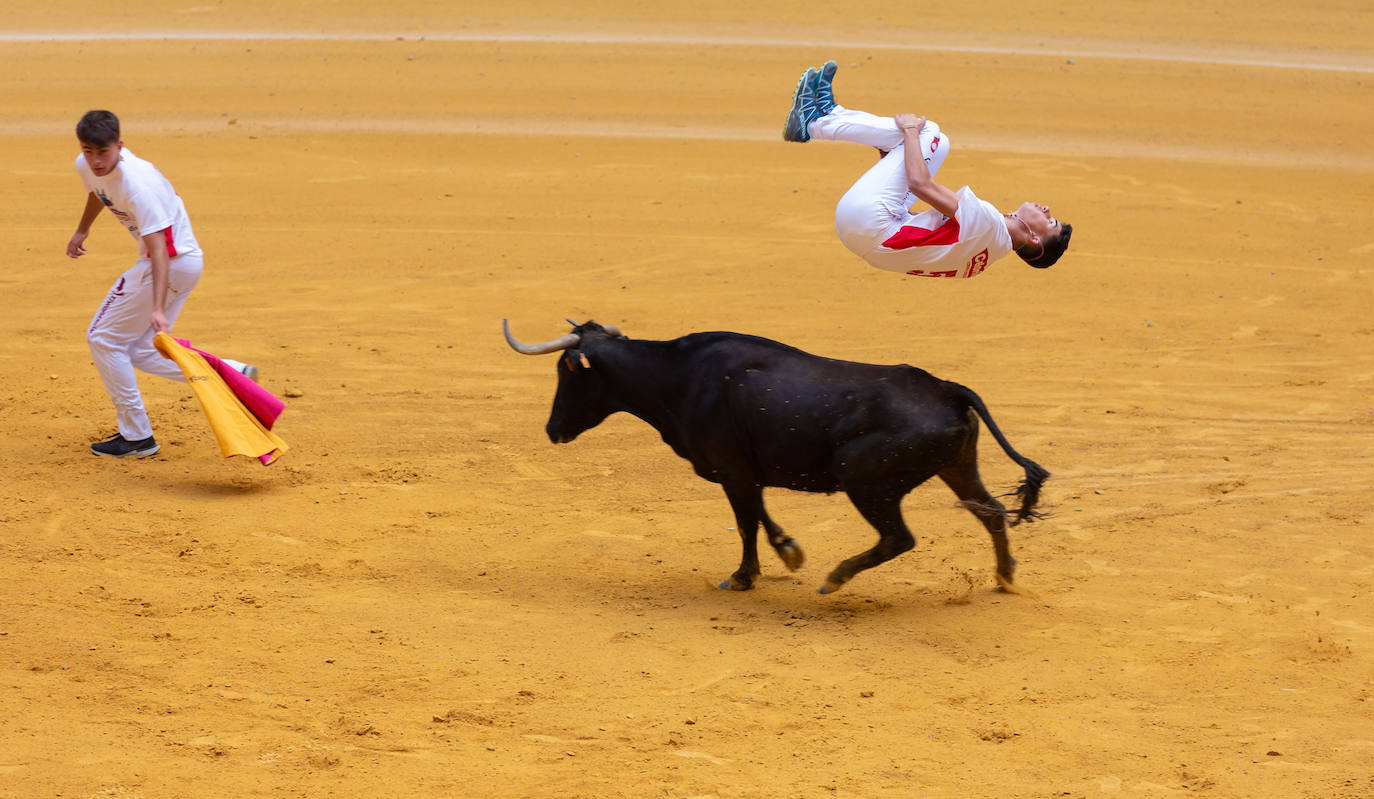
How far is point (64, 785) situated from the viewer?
5348 millimetres

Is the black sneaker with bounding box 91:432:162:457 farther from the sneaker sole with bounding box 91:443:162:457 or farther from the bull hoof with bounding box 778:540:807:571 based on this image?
the bull hoof with bounding box 778:540:807:571

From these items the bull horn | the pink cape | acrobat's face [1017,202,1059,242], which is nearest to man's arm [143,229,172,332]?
the pink cape

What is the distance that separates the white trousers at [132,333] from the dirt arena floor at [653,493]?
16.3 inches

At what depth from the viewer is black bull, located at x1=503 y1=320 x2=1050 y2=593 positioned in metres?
7.12

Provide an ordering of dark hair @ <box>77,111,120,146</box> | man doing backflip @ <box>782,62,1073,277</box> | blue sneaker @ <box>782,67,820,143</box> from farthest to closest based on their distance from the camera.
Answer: dark hair @ <box>77,111,120,146</box>
blue sneaker @ <box>782,67,820,143</box>
man doing backflip @ <box>782,62,1073,277</box>

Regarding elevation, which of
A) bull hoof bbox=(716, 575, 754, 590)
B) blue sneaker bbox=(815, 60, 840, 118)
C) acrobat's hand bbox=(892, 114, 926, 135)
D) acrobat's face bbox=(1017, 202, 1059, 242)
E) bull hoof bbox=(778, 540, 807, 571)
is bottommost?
bull hoof bbox=(716, 575, 754, 590)

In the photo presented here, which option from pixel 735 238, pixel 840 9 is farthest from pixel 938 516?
pixel 840 9

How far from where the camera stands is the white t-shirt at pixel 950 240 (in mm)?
7500

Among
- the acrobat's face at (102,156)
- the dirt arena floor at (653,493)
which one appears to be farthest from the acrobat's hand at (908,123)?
the acrobat's face at (102,156)

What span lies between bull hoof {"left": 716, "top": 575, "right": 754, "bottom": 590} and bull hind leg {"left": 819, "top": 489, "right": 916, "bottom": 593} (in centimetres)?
62

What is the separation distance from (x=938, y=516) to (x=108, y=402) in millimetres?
6281

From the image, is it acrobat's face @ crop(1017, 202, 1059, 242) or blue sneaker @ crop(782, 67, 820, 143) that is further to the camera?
blue sneaker @ crop(782, 67, 820, 143)

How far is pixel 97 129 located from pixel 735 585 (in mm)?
4648

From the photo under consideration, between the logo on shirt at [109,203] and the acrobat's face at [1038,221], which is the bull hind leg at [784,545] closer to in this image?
the acrobat's face at [1038,221]
